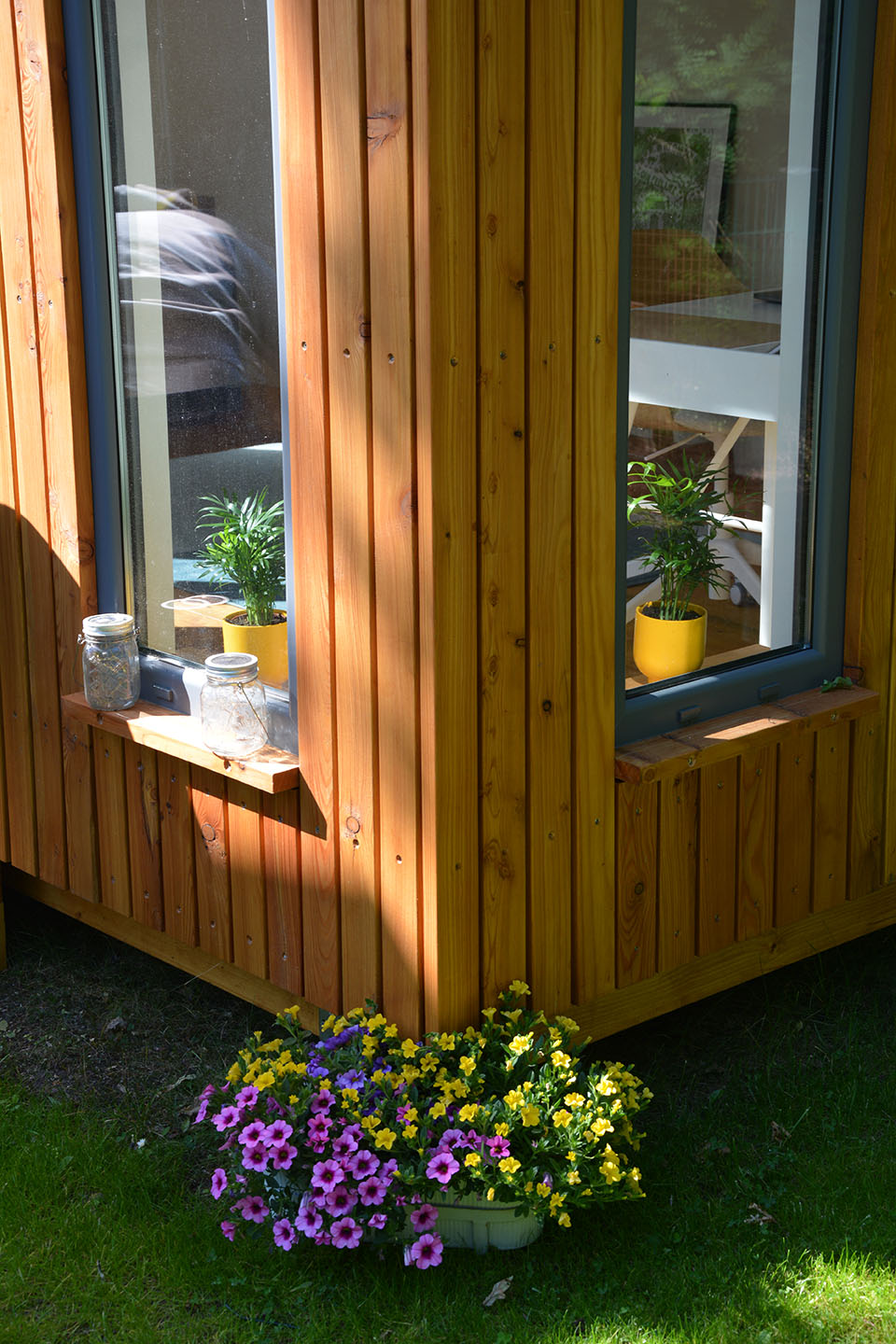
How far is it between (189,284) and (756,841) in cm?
158

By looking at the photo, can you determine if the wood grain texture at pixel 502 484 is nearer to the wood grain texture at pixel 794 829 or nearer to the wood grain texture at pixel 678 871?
the wood grain texture at pixel 678 871

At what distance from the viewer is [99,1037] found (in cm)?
347

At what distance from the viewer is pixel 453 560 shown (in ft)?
8.34

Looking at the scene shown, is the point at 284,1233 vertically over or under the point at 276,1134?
under

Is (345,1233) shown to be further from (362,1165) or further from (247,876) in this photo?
(247,876)

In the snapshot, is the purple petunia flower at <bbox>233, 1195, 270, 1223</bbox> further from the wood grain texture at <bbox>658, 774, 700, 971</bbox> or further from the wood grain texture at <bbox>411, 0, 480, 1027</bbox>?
the wood grain texture at <bbox>658, 774, 700, 971</bbox>

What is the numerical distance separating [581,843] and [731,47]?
151 cm

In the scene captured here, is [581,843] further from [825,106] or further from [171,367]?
[825,106]

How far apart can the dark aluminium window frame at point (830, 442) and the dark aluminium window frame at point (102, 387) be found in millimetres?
684

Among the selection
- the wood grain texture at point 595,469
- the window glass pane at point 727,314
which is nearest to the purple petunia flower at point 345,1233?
the wood grain texture at point 595,469

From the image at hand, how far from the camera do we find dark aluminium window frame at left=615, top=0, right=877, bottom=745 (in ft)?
9.80

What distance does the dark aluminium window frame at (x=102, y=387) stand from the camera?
3.01 metres

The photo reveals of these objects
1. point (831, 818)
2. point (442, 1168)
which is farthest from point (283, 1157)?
point (831, 818)

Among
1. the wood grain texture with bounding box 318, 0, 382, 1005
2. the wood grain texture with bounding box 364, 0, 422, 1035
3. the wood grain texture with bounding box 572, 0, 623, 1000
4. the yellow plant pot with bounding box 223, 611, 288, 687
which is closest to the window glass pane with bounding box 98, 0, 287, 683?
the yellow plant pot with bounding box 223, 611, 288, 687
